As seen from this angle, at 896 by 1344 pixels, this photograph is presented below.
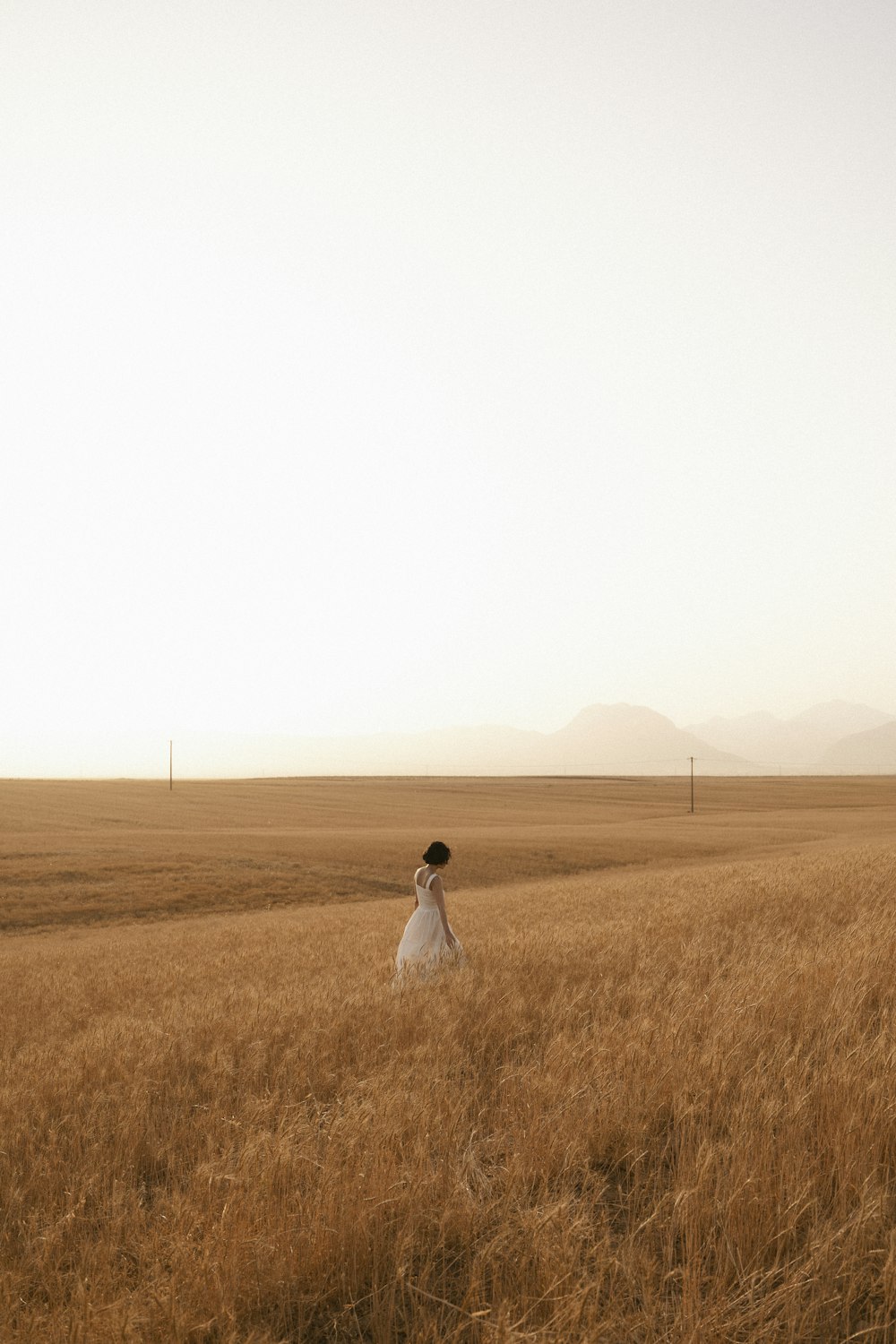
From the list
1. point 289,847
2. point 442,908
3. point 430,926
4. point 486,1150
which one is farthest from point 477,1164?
point 289,847

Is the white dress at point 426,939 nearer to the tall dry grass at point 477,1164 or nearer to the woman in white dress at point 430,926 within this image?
the woman in white dress at point 430,926

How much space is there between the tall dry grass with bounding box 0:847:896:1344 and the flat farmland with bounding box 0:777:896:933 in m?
23.8

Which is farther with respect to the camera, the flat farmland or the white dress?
the flat farmland

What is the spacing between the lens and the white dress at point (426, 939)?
34.3ft

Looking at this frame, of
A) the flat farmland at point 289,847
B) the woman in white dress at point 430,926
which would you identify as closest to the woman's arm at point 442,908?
the woman in white dress at point 430,926

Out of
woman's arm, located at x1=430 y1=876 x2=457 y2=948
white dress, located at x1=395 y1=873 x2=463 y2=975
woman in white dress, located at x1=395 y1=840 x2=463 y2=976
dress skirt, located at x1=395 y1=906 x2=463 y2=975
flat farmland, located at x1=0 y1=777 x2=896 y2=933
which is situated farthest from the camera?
flat farmland, located at x1=0 y1=777 x2=896 y2=933

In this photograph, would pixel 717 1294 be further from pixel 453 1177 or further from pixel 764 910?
pixel 764 910

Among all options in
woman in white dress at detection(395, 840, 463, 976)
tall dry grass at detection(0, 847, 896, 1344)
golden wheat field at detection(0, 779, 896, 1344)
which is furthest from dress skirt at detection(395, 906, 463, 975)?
tall dry grass at detection(0, 847, 896, 1344)

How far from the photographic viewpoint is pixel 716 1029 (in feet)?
17.9

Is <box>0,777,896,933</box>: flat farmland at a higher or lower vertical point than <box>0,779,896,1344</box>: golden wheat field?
lower

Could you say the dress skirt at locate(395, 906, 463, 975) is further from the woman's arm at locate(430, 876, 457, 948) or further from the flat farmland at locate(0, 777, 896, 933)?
the flat farmland at locate(0, 777, 896, 933)

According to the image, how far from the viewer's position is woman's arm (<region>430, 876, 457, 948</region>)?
11.0 metres

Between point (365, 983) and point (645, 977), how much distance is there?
3302 millimetres

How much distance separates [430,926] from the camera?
440 inches
